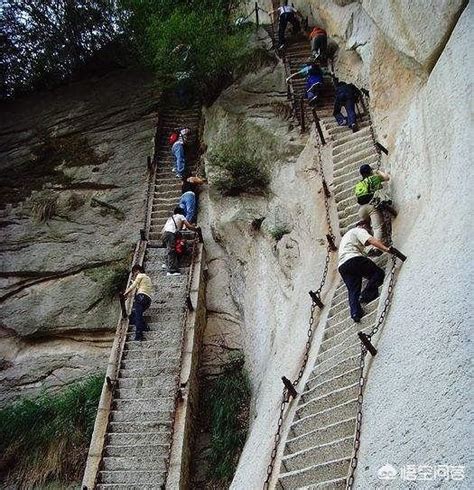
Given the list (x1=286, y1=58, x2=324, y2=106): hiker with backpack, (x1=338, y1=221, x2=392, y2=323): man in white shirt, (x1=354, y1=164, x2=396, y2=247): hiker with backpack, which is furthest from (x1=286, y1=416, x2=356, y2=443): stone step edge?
(x1=286, y1=58, x2=324, y2=106): hiker with backpack

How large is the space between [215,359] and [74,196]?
6.57 m

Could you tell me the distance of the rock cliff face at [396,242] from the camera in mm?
4352

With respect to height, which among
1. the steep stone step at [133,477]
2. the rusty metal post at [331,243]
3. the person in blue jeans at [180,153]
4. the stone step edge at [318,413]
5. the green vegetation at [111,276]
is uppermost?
the person in blue jeans at [180,153]

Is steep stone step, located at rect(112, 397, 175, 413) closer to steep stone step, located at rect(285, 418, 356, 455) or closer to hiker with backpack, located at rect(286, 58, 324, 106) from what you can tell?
steep stone step, located at rect(285, 418, 356, 455)

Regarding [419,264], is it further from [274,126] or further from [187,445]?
[274,126]

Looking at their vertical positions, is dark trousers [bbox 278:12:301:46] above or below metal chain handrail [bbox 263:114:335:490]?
above

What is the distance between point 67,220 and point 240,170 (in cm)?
500

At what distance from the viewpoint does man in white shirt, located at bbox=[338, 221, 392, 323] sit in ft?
22.2

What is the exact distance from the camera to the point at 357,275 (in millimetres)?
6801

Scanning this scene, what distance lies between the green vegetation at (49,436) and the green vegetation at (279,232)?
180 inches

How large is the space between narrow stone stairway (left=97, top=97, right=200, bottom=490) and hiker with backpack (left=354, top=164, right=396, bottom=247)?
4.38 meters

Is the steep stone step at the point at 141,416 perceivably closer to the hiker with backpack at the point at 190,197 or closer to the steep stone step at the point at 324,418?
the steep stone step at the point at 324,418

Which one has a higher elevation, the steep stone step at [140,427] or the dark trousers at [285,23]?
the dark trousers at [285,23]

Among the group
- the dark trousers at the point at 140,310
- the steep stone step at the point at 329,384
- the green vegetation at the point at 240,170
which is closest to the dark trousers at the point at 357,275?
the steep stone step at the point at 329,384
